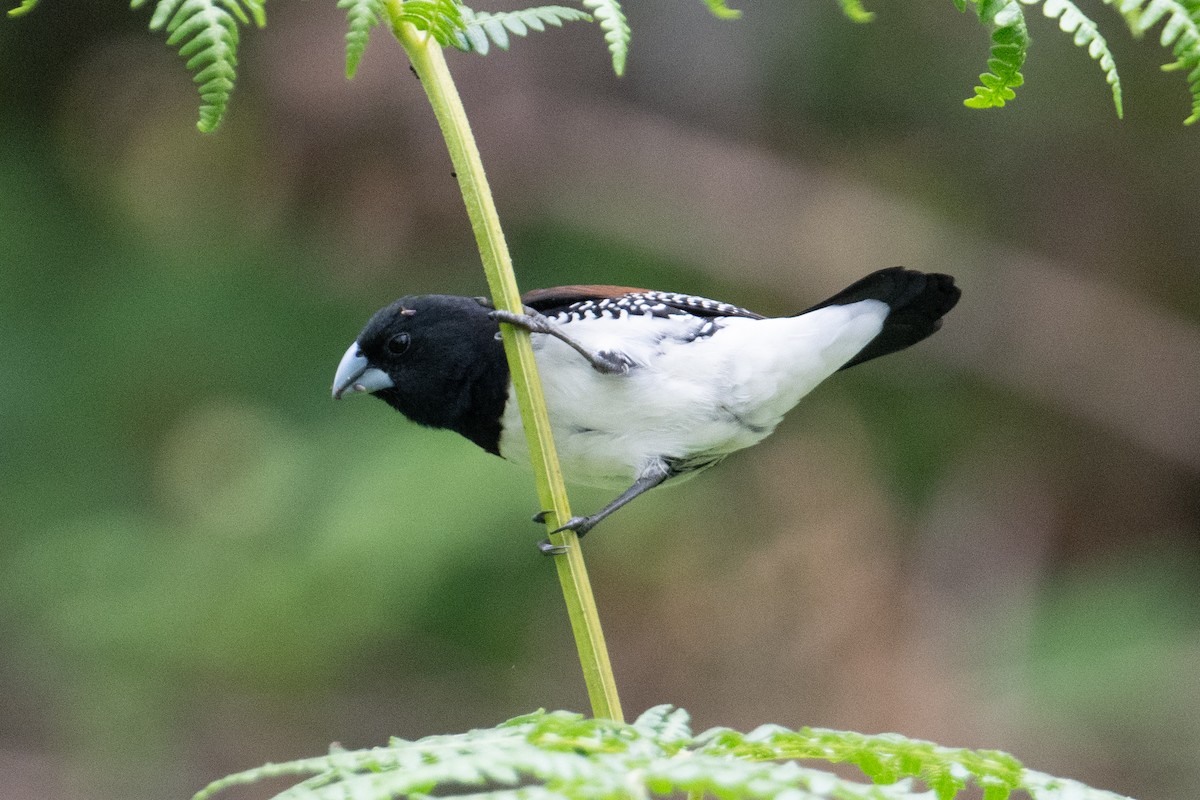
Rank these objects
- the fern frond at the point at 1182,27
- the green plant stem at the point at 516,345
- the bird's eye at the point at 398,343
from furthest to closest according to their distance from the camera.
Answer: the bird's eye at the point at 398,343, the green plant stem at the point at 516,345, the fern frond at the point at 1182,27

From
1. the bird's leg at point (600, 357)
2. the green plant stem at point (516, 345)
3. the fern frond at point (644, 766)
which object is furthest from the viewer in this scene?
the bird's leg at point (600, 357)

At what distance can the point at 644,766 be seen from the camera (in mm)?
1154

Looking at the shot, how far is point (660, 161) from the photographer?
22.5 ft

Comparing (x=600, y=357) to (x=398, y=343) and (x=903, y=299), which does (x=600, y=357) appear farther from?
(x=903, y=299)

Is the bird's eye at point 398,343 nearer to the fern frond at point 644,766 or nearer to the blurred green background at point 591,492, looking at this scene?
the fern frond at point 644,766

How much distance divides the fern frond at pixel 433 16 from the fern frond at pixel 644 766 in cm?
82

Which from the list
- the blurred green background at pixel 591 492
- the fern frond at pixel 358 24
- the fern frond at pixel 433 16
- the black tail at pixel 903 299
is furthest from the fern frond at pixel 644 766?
the blurred green background at pixel 591 492

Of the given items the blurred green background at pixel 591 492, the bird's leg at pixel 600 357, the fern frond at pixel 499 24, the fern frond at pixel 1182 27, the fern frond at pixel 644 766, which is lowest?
the fern frond at pixel 644 766

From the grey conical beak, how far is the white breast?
1.01 feet

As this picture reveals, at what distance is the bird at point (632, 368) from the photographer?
2.76 m

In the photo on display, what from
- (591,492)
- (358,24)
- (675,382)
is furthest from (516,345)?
(591,492)

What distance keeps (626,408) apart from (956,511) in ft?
13.8

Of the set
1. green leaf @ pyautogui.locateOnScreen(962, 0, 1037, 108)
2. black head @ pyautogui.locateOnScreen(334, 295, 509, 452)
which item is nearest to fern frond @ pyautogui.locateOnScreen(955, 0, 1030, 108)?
green leaf @ pyautogui.locateOnScreen(962, 0, 1037, 108)

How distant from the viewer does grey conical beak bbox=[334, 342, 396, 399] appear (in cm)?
277
